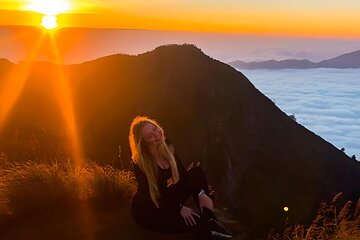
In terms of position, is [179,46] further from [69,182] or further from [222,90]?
[69,182]

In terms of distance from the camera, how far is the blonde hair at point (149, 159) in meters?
5.75

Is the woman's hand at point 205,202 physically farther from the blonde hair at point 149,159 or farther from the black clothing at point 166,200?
the blonde hair at point 149,159

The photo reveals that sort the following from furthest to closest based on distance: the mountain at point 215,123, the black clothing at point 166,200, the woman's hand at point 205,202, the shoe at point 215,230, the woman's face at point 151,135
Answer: the mountain at point 215,123, the woman's face at point 151,135, the black clothing at point 166,200, the woman's hand at point 205,202, the shoe at point 215,230

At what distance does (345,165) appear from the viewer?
245 feet

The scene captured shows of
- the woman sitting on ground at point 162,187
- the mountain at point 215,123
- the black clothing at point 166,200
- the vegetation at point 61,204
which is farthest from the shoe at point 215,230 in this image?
the mountain at point 215,123

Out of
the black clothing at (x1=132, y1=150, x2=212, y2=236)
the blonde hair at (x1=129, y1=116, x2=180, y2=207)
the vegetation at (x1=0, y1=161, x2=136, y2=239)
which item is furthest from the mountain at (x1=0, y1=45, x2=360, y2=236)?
the black clothing at (x1=132, y1=150, x2=212, y2=236)

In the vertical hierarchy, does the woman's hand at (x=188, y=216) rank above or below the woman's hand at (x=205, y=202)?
below

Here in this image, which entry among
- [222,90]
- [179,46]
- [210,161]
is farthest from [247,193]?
[179,46]

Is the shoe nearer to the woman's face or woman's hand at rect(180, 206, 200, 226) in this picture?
woman's hand at rect(180, 206, 200, 226)

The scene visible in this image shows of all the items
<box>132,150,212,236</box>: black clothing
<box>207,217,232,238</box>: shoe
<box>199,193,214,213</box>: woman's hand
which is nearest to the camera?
<box>207,217,232,238</box>: shoe

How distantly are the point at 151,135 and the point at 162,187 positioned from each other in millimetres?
735

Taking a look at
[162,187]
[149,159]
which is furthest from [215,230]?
[149,159]

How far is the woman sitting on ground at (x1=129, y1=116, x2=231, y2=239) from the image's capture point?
5.63m

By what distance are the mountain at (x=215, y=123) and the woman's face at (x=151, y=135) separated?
45.4 meters
